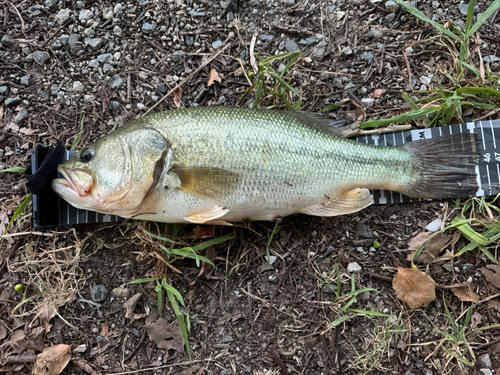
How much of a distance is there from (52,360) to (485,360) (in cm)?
381

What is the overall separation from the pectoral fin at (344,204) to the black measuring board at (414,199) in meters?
0.36

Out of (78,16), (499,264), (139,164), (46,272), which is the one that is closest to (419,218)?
(499,264)

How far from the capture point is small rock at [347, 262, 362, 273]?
3046 millimetres

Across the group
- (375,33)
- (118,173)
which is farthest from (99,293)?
(375,33)

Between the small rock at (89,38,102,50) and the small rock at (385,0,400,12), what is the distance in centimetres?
310

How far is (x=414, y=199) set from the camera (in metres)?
3.16

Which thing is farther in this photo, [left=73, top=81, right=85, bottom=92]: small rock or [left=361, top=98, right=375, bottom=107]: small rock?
[left=73, top=81, right=85, bottom=92]: small rock

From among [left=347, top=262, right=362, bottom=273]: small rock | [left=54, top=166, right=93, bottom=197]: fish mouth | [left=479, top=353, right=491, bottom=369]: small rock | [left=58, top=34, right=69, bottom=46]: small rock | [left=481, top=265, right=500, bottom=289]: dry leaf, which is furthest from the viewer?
[left=58, top=34, right=69, bottom=46]: small rock

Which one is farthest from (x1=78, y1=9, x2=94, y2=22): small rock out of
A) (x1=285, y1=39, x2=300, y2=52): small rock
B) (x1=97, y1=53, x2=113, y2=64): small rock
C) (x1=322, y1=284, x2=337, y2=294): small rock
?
(x1=322, y1=284, x2=337, y2=294): small rock

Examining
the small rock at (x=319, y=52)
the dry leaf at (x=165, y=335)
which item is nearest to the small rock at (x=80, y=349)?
the dry leaf at (x=165, y=335)

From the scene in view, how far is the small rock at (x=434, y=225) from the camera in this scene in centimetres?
309

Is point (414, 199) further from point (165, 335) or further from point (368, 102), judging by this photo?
point (165, 335)

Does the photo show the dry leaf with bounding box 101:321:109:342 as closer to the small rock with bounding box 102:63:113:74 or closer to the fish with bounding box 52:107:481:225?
the fish with bounding box 52:107:481:225

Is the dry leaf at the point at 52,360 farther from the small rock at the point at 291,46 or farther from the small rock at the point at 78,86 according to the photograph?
the small rock at the point at 291,46
